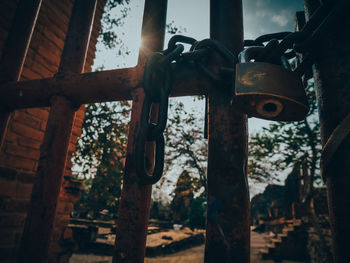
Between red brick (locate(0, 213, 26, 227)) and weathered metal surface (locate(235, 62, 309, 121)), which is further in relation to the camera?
red brick (locate(0, 213, 26, 227))

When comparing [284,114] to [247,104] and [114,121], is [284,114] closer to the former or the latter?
[247,104]

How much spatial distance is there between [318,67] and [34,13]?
5.57 ft

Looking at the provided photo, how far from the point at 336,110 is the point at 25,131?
2789 millimetres

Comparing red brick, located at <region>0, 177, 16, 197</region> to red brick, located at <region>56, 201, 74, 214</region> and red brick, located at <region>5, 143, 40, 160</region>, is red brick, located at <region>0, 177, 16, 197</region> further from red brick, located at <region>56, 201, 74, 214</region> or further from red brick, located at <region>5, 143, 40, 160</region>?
red brick, located at <region>56, 201, 74, 214</region>

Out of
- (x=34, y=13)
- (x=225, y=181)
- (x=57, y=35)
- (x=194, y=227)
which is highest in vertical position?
(x=57, y=35)

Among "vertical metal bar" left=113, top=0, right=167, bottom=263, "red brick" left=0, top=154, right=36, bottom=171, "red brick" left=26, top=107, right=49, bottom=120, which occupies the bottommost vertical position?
"vertical metal bar" left=113, top=0, right=167, bottom=263

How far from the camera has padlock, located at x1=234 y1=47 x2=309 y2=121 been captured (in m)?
0.59

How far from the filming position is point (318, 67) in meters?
0.66

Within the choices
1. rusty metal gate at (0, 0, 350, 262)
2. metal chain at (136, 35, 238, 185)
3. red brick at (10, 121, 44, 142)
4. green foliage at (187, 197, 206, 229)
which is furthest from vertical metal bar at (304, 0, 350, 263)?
green foliage at (187, 197, 206, 229)

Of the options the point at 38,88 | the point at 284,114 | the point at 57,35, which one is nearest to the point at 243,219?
the point at 284,114

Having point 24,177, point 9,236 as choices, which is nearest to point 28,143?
point 24,177

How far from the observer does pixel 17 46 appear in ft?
4.43

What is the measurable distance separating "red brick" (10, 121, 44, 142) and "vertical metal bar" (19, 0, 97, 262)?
1.65 metres

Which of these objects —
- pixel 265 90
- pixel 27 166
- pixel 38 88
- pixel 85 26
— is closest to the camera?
pixel 265 90
